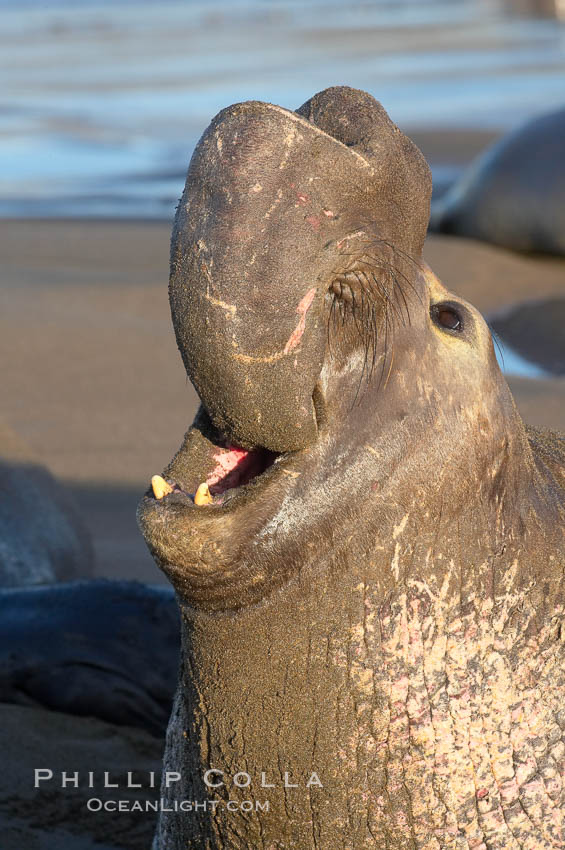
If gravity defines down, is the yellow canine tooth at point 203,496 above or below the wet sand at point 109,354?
below

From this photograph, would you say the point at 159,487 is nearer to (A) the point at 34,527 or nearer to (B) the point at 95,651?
(B) the point at 95,651

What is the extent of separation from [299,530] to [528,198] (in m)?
8.86

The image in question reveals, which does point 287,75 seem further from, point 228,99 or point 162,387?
point 162,387

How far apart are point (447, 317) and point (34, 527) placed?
3047mm

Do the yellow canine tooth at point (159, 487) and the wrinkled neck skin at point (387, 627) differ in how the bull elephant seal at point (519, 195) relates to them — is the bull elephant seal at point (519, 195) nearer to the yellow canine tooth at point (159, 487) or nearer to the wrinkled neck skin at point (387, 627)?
the wrinkled neck skin at point (387, 627)

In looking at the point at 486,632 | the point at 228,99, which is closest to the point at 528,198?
the point at 228,99

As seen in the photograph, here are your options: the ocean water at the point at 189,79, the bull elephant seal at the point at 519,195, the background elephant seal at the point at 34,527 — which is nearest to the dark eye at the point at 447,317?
the background elephant seal at the point at 34,527

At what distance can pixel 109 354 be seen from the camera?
716 cm

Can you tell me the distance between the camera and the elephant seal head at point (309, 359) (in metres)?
1.72

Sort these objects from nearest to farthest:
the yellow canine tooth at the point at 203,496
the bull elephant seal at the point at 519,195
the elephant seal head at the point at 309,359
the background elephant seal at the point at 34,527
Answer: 1. the elephant seal head at the point at 309,359
2. the yellow canine tooth at the point at 203,496
3. the background elephant seal at the point at 34,527
4. the bull elephant seal at the point at 519,195

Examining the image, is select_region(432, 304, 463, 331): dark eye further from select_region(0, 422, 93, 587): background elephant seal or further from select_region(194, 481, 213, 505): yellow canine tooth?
select_region(0, 422, 93, 587): background elephant seal

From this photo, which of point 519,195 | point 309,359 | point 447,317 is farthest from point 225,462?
point 519,195

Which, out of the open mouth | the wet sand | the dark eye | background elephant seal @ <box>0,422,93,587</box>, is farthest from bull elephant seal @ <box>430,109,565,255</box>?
the open mouth

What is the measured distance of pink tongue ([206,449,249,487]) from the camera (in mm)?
1975
